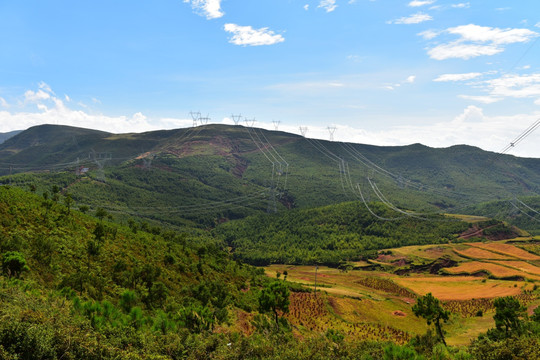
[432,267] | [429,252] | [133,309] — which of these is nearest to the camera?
[133,309]

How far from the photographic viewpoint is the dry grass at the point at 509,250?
134 m

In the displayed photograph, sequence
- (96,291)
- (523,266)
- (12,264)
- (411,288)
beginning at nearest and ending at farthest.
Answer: (12,264), (96,291), (411,288), (523,266)

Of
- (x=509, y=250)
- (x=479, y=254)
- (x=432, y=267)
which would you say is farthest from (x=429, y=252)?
(x=509, y=250)

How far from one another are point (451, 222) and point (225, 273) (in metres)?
166

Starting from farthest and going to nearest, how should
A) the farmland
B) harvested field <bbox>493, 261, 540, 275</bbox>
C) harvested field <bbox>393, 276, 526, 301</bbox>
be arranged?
1. harvested field <bbox>493, 261, 540, 275</bbox>
2. harvested field <bbox>393, 276, 526, 301</bbox>
3. the farmland

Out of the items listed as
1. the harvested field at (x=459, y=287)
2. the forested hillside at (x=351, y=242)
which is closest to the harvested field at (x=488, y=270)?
the harvested field at (x=459, y=287)

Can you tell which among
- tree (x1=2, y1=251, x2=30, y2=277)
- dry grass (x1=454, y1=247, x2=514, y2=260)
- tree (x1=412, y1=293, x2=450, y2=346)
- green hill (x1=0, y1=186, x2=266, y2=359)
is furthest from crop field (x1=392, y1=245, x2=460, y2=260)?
tree (x1=2, y1=251, x2=30, y2=277)

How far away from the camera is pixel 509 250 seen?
473 ft

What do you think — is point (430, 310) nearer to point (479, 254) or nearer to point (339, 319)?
point (339, 319)

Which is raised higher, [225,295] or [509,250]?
[225,295]

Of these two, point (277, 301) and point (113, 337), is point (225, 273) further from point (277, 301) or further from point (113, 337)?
point (113, 337)

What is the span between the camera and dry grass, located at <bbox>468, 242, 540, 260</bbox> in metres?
134

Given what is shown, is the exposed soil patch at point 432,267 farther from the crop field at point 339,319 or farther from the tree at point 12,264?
the tree at point 12,264

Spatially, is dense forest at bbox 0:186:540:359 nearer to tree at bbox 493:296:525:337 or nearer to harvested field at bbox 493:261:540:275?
tree at bbox 493:296:525:337
